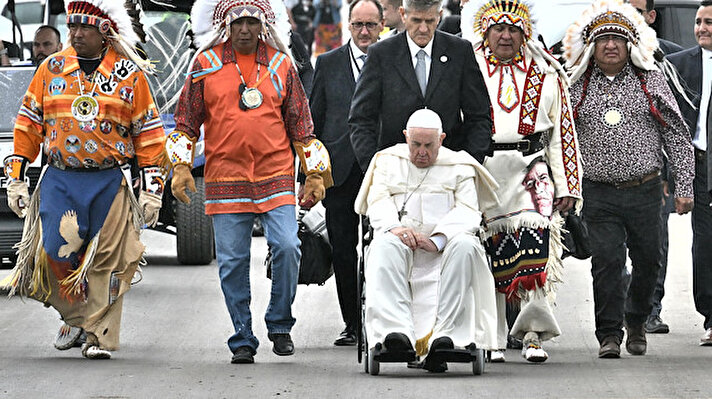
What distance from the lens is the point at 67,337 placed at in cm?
1099

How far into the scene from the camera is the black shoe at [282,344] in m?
10.7

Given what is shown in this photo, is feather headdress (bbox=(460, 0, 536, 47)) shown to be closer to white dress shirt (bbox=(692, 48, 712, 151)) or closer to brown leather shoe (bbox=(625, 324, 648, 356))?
white dress shirt (bbox=(692, 48, 712, 151))

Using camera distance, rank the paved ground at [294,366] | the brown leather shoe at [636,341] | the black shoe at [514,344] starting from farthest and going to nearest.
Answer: the black shoe at [514,344], the brown leather shoe at [636,341], the paved ground at [294,366]

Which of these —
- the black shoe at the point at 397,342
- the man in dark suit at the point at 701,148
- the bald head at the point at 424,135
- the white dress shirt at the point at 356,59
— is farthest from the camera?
the man in dark suit at the point at 701,148

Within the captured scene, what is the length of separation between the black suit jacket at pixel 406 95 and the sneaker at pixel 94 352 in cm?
190

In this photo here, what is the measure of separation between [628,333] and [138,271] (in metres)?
3.08

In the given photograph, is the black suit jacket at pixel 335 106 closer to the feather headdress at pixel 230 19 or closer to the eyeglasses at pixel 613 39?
the feather headdress at pixel 230 19

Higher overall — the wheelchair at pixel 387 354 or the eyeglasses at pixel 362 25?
the eyeglasses at pixel 362 25

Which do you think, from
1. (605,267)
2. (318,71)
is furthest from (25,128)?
(605,267)

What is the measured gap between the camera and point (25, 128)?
10.8m

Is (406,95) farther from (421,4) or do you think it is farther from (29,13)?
(29,13)

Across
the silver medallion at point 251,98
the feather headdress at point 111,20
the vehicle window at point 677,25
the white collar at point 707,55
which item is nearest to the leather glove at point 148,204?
the feather headdress at point 111,20

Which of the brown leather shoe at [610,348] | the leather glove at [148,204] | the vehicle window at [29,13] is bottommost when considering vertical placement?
the brown leather shoe at [610,348]

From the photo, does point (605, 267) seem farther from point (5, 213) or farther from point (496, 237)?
point (5, 213)
